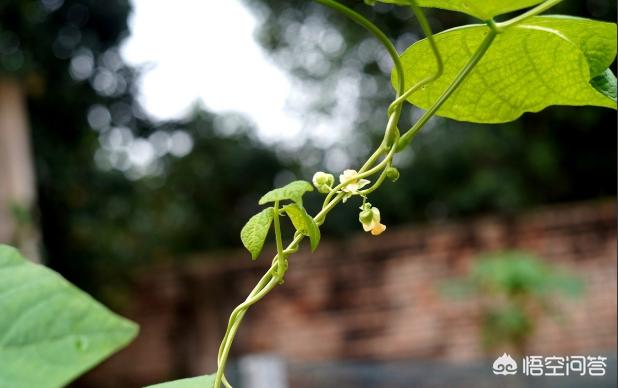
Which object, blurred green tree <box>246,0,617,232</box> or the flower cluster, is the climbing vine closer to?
the flower cluster

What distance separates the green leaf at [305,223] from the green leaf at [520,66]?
0.06 meters

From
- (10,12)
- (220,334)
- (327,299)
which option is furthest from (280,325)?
(10,12)

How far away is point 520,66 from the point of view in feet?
0.78

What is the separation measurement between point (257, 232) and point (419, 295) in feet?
9.61

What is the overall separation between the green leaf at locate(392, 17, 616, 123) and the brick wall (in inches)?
110

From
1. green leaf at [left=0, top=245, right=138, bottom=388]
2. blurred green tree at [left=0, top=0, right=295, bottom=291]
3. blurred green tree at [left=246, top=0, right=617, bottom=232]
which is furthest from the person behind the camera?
blurred green tree at [left=246, top=0, right=617, bottom=232]

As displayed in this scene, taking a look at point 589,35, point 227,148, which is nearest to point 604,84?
point 589,35

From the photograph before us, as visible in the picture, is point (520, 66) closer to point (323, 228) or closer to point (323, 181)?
point (323, 181)

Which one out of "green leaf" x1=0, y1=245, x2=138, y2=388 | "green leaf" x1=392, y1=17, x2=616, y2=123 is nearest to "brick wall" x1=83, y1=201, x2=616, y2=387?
"green leaf" x1=392, y1=17, x2=616, y2=123

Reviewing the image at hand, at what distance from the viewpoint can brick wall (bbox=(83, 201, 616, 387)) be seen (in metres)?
2.97

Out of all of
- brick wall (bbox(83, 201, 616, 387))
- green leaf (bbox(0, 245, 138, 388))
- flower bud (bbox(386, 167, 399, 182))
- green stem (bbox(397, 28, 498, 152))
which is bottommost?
brick wall (bbox(83, 201, 616, 387))

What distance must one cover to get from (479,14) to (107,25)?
3596mm

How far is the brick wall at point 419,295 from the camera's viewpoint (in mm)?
2975

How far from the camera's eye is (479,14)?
0.19 m
